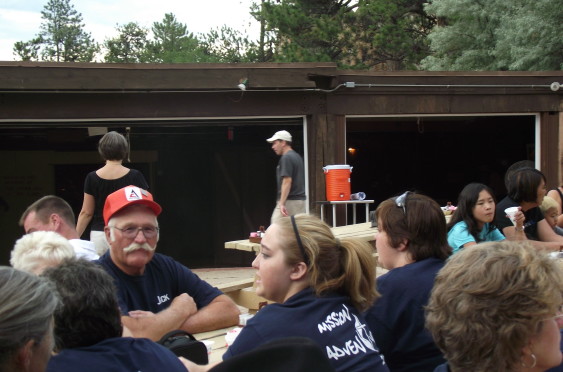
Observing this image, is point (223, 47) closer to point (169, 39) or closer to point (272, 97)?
point (169, 39)

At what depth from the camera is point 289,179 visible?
22.2ft

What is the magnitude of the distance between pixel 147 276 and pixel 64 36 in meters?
43.8

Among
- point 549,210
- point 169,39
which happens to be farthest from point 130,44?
point 549,210

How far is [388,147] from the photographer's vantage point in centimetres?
1381

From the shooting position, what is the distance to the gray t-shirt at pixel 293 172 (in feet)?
22.1

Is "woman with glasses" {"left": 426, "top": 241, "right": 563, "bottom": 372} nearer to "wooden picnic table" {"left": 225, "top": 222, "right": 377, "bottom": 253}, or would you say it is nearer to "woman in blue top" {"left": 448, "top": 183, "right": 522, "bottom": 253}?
"woman in blue top" {"left": 448, "top": 183, "right": 522, "bottom": 253}

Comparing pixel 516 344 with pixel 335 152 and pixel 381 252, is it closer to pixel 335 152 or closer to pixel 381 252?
pixel 381 252

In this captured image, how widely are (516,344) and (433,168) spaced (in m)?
12.8

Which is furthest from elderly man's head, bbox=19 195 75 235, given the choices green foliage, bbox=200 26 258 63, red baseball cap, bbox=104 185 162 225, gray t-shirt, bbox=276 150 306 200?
green foliage, bbox=200 26 258 63

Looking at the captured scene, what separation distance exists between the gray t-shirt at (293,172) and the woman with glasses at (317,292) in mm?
4479

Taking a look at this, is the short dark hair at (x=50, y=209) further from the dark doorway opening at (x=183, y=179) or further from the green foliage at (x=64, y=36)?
the green foliage at (x=64, y=36)

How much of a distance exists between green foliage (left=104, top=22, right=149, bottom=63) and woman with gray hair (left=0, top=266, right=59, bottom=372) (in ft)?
149

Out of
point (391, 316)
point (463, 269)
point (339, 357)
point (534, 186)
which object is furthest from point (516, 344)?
point (534, 186)

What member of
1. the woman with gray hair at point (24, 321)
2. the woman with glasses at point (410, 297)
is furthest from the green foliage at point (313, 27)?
the woman with gray hair at point (24, 321)
